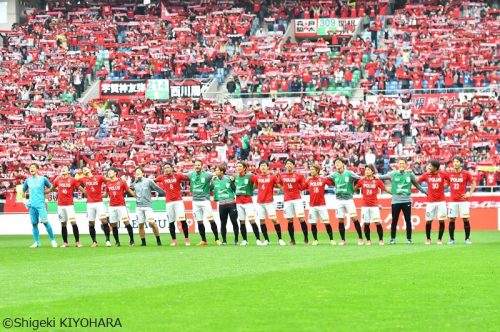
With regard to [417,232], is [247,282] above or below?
above

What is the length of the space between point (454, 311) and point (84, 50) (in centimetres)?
4488

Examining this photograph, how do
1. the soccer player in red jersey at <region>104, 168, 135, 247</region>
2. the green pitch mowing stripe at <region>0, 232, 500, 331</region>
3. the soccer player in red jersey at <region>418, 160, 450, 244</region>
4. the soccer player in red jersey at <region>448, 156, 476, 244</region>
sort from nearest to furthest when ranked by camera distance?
the green pitch mowing stripe at <region>0, 232, 500, 331</region>, the soccer player in red jersey at <region>448, 156, 476, 244</region>, the soccer player in red jersey at <region>418, 160, 450, 244</region>, the soccer player in red jersey at <region>104, 168, 135, 247</region>

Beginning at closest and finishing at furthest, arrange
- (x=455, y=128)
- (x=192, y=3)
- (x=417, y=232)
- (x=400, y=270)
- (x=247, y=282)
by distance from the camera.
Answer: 1. (x=247, y=282)
2. (x=400, y=270)
3. (x=417, y=232)
4. (x=455, y=128)
5. (x=192, y=3)

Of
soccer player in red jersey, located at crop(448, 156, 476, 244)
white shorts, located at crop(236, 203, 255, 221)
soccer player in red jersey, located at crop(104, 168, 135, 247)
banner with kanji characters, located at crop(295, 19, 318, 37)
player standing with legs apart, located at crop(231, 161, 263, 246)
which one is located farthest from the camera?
banner with kanji characters, located at crop(295, 19, 318, 37)

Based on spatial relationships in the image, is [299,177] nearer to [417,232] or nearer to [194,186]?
[194,186]

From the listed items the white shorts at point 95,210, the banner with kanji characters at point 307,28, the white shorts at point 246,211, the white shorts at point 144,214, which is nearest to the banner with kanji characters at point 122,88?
the banner with kanji characters at point 307,28

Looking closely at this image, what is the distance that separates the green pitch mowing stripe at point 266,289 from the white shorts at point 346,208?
11.2 ft

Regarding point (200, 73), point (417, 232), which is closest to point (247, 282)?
point (417, 232)

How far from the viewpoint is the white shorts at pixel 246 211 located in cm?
3127

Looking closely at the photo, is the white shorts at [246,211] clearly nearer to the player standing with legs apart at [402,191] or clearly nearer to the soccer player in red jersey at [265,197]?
the soccer player in red jersey at [265,197]

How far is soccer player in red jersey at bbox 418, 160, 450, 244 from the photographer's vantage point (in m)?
30.0

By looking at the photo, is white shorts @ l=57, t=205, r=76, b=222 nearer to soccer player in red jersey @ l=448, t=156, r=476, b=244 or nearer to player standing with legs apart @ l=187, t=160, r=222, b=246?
player standing with legs apart @ l=187, t=160, r=222, b=246

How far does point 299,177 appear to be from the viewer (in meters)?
30.8

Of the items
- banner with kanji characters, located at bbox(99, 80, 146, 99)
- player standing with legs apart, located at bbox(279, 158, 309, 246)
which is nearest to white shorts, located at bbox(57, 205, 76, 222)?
player standing with legs apart, located at bbox(279, 158, 309, 246)
